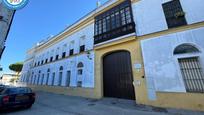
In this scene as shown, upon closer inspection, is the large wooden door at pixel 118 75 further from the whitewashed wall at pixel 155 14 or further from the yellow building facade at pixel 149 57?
the whitewashed wall at pixel 155 14

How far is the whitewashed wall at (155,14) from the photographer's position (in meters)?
6.95

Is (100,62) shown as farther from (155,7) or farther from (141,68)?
(155,7)

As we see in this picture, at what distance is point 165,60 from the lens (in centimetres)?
731

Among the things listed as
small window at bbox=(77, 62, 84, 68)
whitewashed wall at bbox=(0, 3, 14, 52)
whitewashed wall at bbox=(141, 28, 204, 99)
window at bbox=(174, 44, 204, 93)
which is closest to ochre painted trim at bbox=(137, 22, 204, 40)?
whitewashed wall at bbox=(141, 28, 204, 99)

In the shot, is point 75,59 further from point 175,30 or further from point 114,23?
point 175,30

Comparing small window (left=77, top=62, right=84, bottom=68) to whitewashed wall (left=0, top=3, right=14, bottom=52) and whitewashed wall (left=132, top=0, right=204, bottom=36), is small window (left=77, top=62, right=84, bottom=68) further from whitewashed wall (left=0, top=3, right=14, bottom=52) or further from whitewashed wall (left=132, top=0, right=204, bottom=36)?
whitewashed wall (left=0, top=3, right=14, bottom=52)

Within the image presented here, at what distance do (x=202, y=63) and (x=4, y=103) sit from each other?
10.9 meters

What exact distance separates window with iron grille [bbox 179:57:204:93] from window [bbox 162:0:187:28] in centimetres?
236

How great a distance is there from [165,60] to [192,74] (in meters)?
1.55

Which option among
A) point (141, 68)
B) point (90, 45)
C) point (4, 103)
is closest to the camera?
point (4, 103)

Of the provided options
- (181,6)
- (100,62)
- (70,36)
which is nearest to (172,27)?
(181,6)

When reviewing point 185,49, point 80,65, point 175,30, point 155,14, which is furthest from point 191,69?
point 80,65

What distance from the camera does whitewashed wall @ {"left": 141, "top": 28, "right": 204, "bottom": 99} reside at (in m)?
6.69

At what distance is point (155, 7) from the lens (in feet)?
27.5
